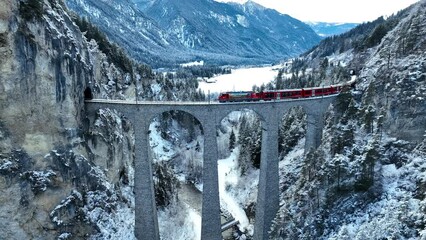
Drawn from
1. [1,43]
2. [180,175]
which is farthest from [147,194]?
[180,175]

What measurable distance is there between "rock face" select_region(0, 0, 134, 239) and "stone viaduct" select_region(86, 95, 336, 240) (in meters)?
4.15

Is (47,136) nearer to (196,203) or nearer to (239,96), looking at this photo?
(239,96)

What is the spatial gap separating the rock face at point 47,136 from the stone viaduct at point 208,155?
4.15 meters

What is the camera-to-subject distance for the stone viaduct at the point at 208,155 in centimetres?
4372

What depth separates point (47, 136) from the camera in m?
Answer: 40.0

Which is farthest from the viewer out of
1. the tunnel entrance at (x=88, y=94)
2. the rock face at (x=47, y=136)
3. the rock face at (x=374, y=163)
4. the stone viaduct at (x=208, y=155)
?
the tunnel entrance at (x=88, y=94)

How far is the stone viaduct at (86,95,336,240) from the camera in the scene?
43719 millimetres

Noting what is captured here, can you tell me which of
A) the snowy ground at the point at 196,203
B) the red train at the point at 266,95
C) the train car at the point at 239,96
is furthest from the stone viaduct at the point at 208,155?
the snowy ground at the point at 196,203

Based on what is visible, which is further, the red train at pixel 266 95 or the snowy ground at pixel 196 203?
the snowy ground at pixel 196 203

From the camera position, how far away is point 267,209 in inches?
1854

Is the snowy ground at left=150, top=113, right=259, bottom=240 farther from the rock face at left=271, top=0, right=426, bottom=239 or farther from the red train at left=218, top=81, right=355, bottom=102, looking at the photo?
the red train at left=218, top=81, right=355, bottom=102

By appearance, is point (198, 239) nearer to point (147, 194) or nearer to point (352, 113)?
point (147, 194)

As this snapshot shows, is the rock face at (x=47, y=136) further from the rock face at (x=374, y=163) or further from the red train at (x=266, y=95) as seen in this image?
the rock face at (x=374, y=163)

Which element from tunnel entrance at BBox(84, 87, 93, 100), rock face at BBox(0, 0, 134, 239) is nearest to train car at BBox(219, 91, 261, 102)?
tunnel entrance at BBox(84, 87, 93, 100)
